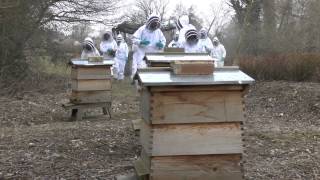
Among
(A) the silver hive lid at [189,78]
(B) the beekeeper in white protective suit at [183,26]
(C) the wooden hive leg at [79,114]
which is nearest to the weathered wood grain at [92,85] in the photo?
(C) the wooden hive leg at [79,114]

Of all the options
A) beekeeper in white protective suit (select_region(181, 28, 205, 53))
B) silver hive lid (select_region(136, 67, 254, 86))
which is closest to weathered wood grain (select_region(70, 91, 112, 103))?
beekeeper in white protective suit (select_region(181, 28, 205, 53))

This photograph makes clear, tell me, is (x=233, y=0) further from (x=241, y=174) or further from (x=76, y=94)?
(x=241, y=174)

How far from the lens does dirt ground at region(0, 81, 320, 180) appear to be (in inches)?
226

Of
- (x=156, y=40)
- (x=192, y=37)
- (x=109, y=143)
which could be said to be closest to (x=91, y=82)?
(x=156, y=40)

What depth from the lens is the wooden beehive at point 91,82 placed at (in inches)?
391

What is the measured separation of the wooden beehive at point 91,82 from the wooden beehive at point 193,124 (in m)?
5.58

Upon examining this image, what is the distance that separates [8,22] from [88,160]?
1014 cm

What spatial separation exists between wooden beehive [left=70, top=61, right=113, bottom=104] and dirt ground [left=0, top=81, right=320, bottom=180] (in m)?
0.47

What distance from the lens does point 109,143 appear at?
7062 mm

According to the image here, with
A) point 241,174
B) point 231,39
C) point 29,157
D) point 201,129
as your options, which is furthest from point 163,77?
point 231,39

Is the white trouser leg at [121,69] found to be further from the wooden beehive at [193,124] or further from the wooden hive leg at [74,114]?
the wooden beehive at [193,124]

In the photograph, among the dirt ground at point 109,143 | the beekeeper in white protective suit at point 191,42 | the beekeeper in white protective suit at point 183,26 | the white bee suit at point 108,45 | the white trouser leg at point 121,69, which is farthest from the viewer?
the white trouser leg at point 121,69

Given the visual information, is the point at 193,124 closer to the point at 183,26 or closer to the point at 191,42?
the point at 191,42

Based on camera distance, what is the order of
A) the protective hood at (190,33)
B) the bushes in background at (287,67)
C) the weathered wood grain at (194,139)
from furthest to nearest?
the bushes in background at (287,67) → the protective hood at (190,33) → the weathered wood grain at (194,139)
